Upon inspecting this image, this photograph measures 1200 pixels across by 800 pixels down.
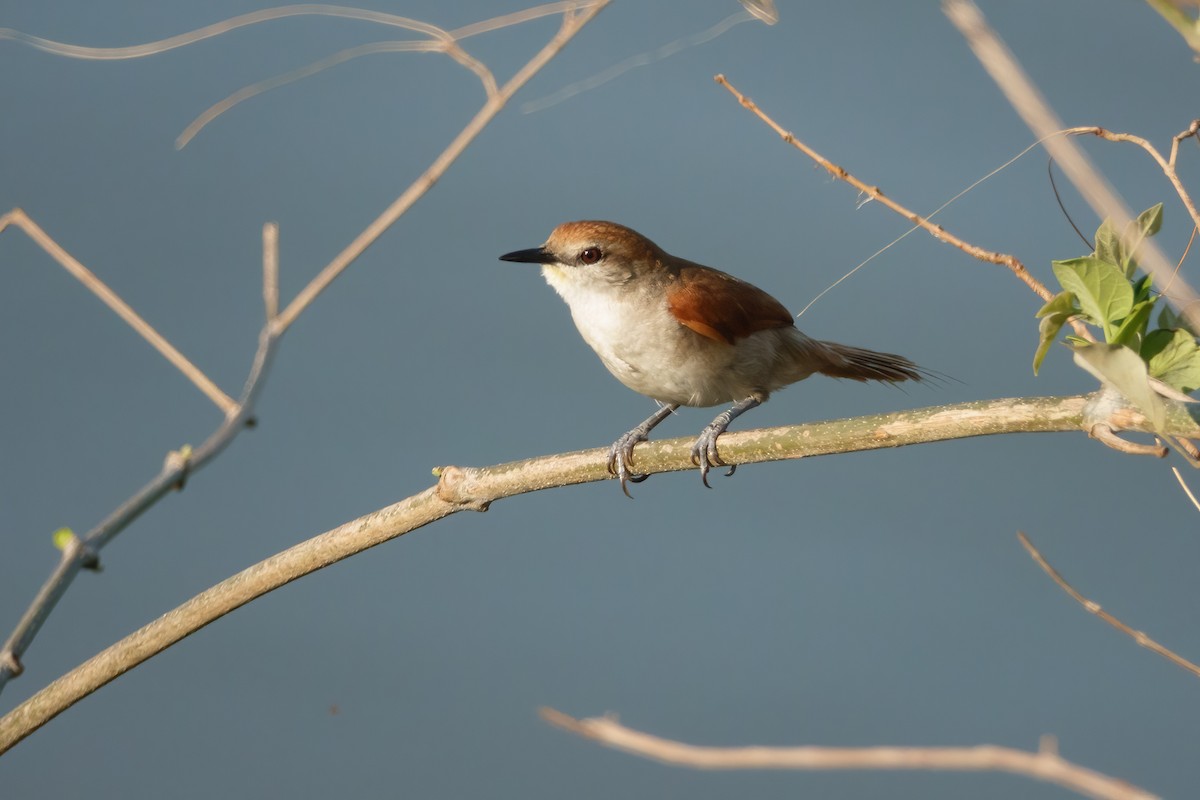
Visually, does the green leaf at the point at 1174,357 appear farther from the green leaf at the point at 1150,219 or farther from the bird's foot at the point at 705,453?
the bird's foot at the point at 705,453

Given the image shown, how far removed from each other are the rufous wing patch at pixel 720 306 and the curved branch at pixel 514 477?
81 cm

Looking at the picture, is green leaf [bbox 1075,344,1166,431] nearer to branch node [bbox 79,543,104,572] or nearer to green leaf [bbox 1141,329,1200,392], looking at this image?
green leaf [bbox 1141,329,1200,392]

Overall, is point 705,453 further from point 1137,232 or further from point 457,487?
point 1137,232

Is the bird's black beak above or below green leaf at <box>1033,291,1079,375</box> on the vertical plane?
above

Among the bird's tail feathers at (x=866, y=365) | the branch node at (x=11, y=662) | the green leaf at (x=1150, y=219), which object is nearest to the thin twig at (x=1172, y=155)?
the green leaf at (x=1150, y=219)

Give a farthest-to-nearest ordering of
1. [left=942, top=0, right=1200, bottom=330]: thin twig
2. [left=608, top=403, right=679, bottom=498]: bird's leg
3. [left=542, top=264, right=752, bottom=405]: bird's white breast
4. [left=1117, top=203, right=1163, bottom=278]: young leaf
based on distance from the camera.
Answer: [left=542, top=264, right=752, bottom=405]: bird's white breast, [left=608, top=403, right=679, bottom=498]: bird's leg, [left=1117, top=203, right=1163, bottom=278]: young leaf, [left=942, top=0, right=1200, bottom=330]: thin twig

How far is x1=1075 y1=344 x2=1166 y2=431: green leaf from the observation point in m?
1.19

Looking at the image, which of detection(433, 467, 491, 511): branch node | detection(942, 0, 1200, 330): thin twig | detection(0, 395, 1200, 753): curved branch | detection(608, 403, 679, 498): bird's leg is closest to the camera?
detection(942, 0, 1200, 330): thin twig

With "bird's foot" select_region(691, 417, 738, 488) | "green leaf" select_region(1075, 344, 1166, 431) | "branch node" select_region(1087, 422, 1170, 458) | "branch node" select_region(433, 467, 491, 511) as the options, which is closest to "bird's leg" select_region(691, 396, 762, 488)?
"bird's foot" select_region(691, 417, 738, 488)

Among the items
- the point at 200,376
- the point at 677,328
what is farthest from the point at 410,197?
the point at 677,328

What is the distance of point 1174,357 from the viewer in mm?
1308

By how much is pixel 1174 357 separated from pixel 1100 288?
0.38 feet

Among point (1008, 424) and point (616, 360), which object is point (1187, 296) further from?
point (616, 360)

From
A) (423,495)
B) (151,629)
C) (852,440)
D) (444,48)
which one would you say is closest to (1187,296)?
(852,440)
